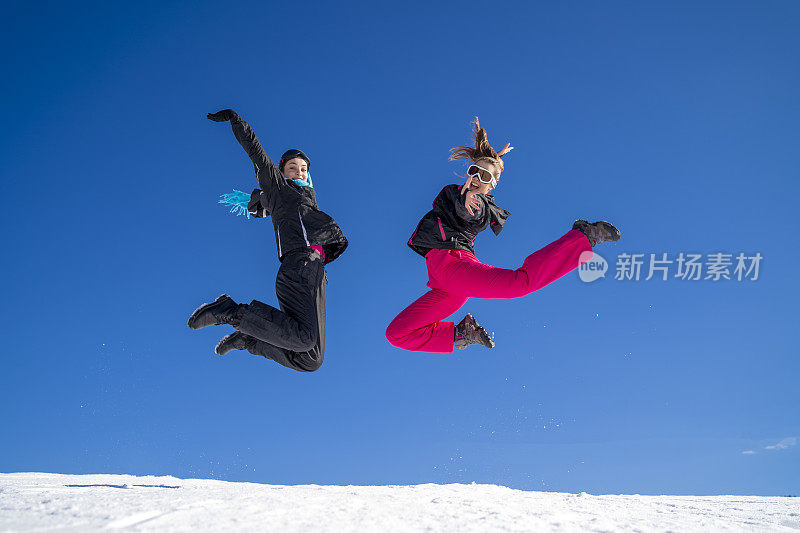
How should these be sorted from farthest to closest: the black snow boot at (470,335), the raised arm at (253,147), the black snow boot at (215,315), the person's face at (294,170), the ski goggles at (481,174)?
the ski goggles at (481,174) < the person's face at (294,170) < the black snow boot at (470,335) < the raised arm at (253,147) < the black snow boot at (215,315)

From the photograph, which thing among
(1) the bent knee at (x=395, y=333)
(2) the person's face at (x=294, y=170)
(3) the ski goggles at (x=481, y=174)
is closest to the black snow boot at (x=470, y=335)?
(1) the bent knee at (x=395, y=333)

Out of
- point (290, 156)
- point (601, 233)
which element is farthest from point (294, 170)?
point (601, 233)

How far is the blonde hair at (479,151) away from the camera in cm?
577

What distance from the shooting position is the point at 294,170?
547cm

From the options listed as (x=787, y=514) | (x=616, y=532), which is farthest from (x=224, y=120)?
(x=787, y=514)

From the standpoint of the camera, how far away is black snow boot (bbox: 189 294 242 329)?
4.75m

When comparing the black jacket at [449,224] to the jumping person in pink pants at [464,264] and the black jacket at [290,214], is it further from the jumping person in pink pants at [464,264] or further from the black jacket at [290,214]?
the black jacket at [290,214]

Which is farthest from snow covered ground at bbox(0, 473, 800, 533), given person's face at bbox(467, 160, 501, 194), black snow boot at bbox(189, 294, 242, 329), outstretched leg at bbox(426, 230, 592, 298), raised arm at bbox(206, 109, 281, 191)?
person's face at bbox(467, 160, 501, 194)

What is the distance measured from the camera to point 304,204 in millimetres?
5191

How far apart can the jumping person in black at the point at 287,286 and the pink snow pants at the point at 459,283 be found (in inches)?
32.1

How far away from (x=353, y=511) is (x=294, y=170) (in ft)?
10.7

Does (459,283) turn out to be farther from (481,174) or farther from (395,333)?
(481,174)

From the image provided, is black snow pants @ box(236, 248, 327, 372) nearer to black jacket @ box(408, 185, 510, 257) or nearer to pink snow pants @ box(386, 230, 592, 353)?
pink snow pants @ box(386, 230, 592, 353)

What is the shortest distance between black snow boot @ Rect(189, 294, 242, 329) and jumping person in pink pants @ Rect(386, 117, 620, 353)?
1401 mm
